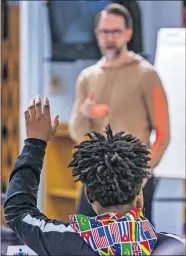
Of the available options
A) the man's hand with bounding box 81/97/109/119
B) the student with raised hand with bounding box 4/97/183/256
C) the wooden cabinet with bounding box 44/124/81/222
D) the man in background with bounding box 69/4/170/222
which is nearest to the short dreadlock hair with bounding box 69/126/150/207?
the student with raised hand with bounding box 4/97/183/256

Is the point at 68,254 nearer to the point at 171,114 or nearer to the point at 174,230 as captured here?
the point at 171,114

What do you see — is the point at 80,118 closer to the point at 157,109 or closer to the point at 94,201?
the point at 157,109

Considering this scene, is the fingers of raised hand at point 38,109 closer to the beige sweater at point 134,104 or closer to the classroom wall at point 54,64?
the beige sweater at point 134,104

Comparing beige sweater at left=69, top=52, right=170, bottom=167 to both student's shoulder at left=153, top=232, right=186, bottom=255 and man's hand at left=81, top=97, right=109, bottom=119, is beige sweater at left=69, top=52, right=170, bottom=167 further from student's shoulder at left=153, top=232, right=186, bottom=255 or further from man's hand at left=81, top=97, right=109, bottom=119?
student's shoulder at left=153, top=232, right=186, bottom=255

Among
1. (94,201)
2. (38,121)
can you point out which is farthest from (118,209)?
(38,121)

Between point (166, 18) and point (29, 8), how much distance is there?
810 mm

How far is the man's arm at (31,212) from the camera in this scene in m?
1.74

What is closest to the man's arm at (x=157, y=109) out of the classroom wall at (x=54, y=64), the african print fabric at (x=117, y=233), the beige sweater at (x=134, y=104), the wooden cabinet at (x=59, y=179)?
the beige sweater at (x=134, y=104)

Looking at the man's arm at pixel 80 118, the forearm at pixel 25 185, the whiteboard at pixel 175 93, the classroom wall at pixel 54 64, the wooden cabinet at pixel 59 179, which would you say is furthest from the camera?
the wooden cabinet at pixel 59 179

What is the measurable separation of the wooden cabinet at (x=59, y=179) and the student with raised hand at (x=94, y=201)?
247 centimetres

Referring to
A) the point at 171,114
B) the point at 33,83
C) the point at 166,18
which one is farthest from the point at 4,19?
the point at 171,114

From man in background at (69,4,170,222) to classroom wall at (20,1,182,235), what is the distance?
2.27 ft

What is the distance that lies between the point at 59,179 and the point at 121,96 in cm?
125

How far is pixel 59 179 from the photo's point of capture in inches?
172
